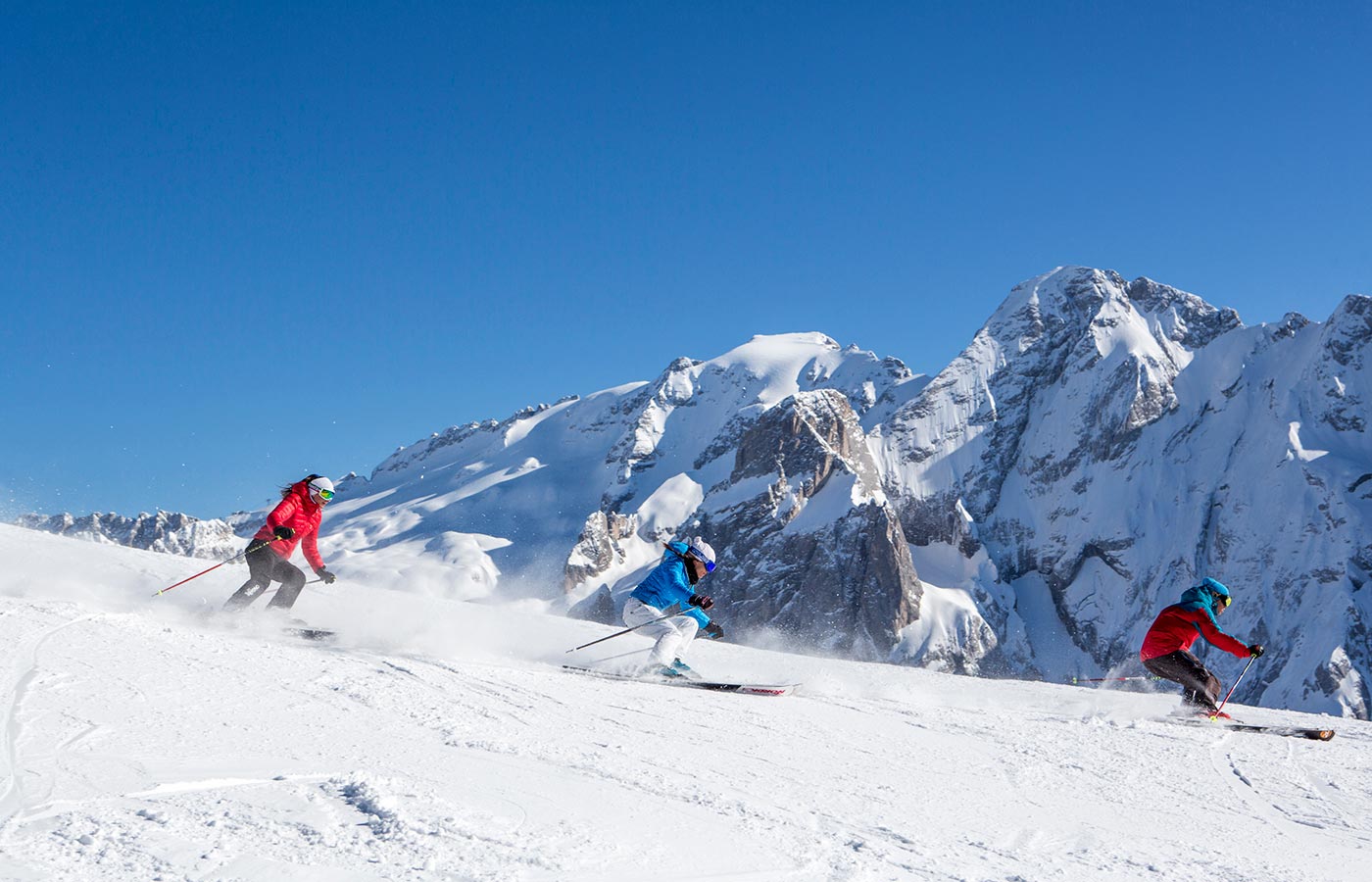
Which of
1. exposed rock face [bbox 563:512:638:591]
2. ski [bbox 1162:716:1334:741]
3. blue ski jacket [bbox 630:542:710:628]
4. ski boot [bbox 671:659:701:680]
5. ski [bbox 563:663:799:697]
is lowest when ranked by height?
ski [bbox 563:663:799:697]

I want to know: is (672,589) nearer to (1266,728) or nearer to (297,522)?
(297,522)

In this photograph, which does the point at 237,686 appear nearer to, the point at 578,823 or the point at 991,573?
the point at 578,823

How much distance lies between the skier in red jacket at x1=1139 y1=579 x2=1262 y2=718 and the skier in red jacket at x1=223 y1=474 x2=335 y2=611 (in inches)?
351

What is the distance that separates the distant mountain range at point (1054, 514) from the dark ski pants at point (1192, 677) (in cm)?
11199

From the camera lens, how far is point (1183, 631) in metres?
9.93

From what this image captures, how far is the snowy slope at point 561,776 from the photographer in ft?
11.3

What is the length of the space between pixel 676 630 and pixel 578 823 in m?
5.30

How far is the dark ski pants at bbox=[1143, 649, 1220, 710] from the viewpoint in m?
9.13

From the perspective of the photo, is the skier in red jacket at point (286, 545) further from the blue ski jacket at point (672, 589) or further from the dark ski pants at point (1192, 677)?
the dark ski pants at point (1192, 677)

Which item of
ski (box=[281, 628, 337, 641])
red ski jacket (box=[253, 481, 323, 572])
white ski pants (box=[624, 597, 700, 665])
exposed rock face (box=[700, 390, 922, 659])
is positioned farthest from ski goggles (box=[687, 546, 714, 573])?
exposed rock face (box=[700, 390, 922, 659])

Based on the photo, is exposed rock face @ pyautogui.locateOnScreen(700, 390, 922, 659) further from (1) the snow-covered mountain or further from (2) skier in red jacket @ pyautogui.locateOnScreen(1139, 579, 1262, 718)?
(2) skier in red jacket @ pyautogui.locateOnScreen(1139, 579, 1262, 718)

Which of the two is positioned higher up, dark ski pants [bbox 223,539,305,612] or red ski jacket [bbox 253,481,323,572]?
red ski jacket [bbox 253,481,323,572]

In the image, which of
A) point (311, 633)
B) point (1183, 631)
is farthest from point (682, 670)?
point (1183, 631)

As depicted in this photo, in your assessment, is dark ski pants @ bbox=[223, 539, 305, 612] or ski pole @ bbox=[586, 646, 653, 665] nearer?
ski pole @ bbox=[586, 646, 653, 665]
